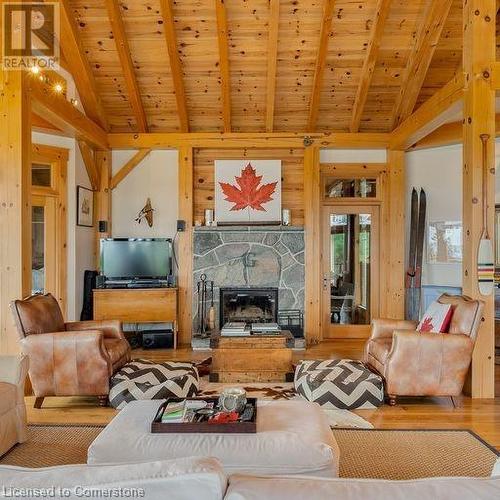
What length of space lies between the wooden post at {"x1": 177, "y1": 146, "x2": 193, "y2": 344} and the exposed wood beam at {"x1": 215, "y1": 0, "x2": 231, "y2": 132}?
725 mm

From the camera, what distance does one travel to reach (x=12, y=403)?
2.84 m

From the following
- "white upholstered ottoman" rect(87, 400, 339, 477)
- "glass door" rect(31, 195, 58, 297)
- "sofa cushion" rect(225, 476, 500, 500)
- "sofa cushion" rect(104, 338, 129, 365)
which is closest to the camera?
"sofa cushion" rect(225, 476, 500, 500)

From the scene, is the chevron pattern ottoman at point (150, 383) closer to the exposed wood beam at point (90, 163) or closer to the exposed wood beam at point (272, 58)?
the exposed wood beam at point (90, 163)

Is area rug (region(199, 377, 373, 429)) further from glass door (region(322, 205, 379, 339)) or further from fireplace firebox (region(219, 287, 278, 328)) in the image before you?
glass door (region(322, 205, 379, 339))

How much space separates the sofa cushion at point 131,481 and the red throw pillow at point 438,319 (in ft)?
11.2

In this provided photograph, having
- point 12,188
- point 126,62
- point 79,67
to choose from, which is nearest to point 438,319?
point 12,188

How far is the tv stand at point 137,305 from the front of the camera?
5.93 meters

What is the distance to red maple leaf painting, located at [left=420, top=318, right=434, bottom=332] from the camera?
3.94 metres

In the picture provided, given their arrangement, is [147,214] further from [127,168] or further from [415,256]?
[415,256]

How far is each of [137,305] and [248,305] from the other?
1551 mm

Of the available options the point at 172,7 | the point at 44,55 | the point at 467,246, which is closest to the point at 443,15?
the point at 467,246

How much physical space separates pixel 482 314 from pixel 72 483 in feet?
12.5

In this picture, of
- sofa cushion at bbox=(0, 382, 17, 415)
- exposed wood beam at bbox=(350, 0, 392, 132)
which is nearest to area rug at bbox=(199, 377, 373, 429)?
sofa cushion at bbox=(0, 382, 17, 415)

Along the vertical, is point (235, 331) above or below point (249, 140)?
below
